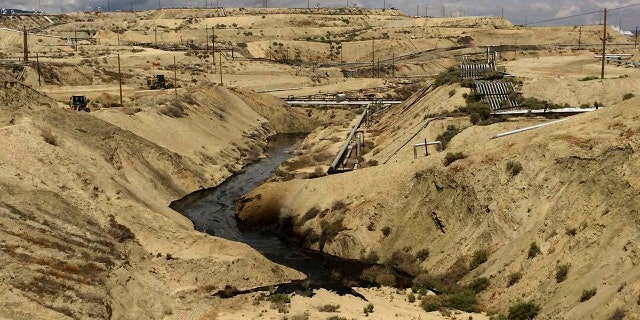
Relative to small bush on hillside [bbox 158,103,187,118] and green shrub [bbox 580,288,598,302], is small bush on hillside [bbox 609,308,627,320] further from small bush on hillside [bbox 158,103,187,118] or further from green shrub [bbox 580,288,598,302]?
small bush on hillside [bbox 158,103,187,118]

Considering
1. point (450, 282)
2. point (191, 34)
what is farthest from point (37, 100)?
point (191, 34)

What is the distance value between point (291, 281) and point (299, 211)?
985cm

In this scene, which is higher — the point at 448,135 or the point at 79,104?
the point at 79,104

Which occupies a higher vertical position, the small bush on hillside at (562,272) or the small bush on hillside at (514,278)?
the small bush on hillside at (562,272)

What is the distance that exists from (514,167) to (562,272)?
8772 mm

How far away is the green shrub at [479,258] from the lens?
31.0 metres

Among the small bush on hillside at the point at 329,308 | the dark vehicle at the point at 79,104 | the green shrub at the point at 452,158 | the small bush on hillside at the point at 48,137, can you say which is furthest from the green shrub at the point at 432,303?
the dark vehicle at the point at 79,104

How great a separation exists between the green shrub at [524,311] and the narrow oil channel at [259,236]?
9.12 meters

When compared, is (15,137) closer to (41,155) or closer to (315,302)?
(41,155)

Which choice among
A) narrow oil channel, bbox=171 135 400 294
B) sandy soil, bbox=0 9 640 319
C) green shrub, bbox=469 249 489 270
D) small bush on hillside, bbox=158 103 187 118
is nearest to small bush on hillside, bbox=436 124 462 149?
sandy soil, bbox=0 9 640 319

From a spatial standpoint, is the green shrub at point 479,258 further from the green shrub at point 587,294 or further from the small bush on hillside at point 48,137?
the small bush on hillside at point 48,137

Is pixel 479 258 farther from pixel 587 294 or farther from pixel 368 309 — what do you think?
pixel 587 294

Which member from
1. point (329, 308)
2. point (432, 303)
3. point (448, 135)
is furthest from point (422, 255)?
point (448, 135)

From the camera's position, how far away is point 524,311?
25.1 meters
